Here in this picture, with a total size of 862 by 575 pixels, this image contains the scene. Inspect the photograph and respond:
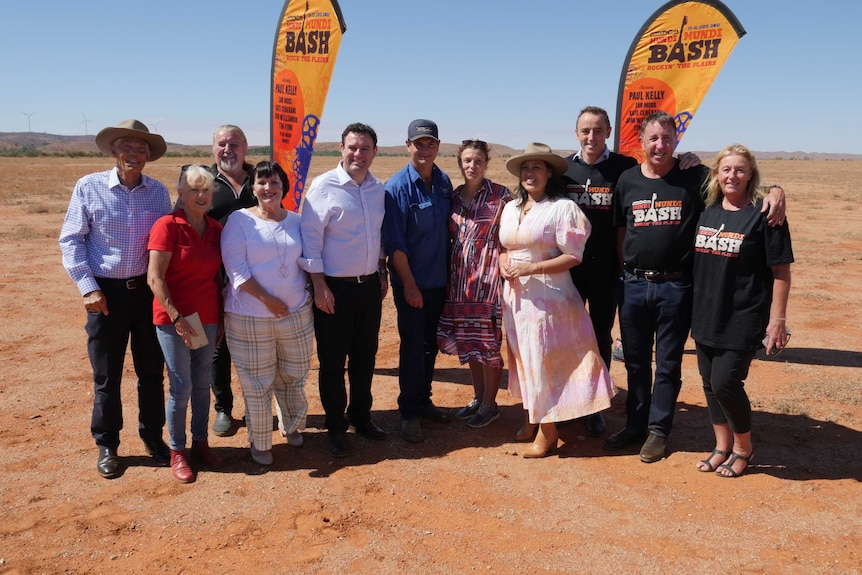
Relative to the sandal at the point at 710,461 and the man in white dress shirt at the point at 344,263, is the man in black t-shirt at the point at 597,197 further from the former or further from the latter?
the man in white dress shirt at the point at 344,263

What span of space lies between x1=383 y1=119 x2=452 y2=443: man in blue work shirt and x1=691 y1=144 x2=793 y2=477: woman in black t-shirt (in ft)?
5.65

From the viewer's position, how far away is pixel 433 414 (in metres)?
5.15

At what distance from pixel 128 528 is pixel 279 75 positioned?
4.18 m

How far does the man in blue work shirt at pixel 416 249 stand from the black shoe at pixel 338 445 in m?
0.49

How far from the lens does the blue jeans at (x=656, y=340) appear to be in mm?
4152

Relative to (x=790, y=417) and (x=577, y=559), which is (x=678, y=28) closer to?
(x=790, y=417)

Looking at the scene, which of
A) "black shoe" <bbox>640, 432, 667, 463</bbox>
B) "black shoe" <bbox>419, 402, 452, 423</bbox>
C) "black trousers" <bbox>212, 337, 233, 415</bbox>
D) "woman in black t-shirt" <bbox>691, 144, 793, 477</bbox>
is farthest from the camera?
"black shoe" <bbox>419, 402, 452, 423</bbox>

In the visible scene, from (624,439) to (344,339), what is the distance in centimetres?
Answer: 212

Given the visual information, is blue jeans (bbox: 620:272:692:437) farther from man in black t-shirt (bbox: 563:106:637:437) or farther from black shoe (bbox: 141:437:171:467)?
black shoe (bbox: 141:437:171:467)

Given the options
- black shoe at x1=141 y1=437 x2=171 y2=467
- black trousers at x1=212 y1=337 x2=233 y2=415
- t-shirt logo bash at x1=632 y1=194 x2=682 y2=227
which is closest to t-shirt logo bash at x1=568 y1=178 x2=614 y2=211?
t-shirt logo bash at x1=632 y1=194 x2=682 y2=227

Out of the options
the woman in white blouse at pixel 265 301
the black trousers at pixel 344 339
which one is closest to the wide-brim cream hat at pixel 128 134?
the woman in white blouse at pixel 265 301

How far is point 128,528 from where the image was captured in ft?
11.8

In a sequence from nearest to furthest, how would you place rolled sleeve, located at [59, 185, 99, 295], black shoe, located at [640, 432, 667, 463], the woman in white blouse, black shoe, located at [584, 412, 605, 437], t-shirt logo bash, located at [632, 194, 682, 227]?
1. rolled sleeve, located at [59, 185, 99, 295]
2. the woman in white blouse
3. t-shirt logo bash, located at [632, 194, 682, 227]
4. black shoe, located at [640, 432, 667, 463]
5. black shoe, located at [584, 412, 605, 437]

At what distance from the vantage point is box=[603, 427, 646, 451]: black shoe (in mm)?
4570
